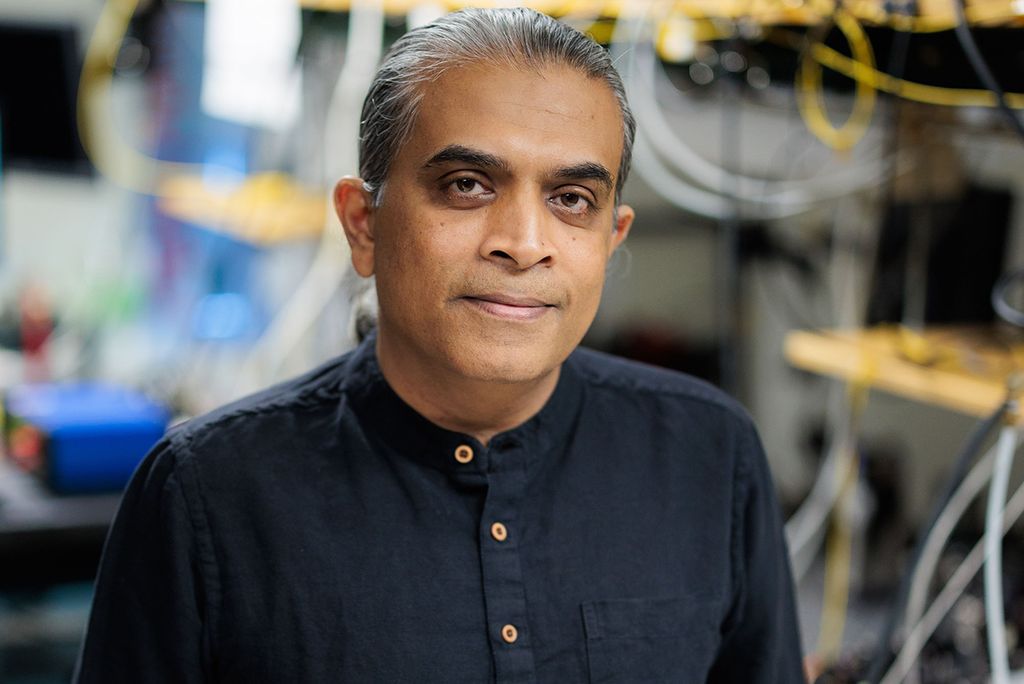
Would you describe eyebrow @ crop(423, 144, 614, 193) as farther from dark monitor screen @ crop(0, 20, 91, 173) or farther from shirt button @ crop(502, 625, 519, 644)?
dark monitor screen @ crop(0, 20, 91, 173)

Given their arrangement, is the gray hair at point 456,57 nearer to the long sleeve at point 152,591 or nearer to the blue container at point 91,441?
the long sleeve at point 152,591

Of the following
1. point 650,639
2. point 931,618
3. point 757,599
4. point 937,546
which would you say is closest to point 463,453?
point 650,639

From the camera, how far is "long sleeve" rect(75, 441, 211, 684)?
0.92 metres

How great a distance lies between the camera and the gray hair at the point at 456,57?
2.90 feet

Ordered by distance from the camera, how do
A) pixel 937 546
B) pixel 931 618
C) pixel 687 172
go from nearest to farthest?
pixel 931 618 < pixel 937 546 < pixel 687 172

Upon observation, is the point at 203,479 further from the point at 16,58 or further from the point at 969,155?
the point at 16,58

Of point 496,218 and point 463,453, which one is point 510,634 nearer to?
point 463,453

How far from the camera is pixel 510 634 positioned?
35.9 inches

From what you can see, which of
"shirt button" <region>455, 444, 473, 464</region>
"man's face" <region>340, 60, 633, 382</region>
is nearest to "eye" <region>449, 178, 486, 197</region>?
"man's face" <region>340, 60, 633, 382</region>

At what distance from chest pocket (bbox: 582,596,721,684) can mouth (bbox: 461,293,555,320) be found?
0.27 m

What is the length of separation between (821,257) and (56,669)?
2326mm

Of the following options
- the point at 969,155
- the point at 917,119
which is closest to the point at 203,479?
the point at 917,119

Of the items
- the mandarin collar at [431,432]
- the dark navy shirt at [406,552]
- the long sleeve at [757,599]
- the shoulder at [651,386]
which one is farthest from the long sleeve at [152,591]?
the long sleeve at [757,599]

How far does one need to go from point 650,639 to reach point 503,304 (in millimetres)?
334
